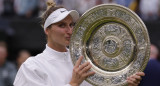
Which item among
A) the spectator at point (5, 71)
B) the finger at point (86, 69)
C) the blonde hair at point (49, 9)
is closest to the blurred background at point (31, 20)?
the spectator at point (5, 71)

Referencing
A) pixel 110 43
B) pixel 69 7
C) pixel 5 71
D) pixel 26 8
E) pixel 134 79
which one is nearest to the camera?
pixel 134 79

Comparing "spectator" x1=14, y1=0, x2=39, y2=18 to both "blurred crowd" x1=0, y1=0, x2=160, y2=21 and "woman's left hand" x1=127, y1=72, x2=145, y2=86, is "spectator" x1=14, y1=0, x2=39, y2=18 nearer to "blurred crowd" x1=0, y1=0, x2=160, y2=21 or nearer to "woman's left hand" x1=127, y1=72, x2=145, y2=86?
Result: "blurred crowd" x1=0, y1=0, x2=160, y2=21

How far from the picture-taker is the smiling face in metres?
4.34

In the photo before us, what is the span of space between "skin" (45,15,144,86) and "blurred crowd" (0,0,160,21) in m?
3.76

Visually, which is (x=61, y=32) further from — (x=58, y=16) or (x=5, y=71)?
(x=5, y=71)

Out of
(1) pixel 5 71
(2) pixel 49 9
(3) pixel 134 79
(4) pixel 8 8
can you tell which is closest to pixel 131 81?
(3) pixel 134 79

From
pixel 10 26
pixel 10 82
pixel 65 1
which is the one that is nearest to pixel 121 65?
pixel 10 82

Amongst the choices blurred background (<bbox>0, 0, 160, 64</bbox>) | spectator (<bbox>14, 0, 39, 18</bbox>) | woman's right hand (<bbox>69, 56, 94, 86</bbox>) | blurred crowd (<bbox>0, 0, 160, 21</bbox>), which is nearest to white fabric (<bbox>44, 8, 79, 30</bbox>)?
woman's right hand (<bbox>69, 56, 94, 86</bbox>)

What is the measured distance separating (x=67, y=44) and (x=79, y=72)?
0.31m

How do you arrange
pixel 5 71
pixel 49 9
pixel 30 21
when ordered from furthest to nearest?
pixel 30 21 < pixel 5 71 < pixel 49 9

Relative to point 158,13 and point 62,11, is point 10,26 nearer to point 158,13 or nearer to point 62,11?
point 158,13

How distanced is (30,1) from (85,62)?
536 centimetres

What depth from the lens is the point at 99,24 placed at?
14.4 feet

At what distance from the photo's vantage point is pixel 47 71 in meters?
Answer: 4.32
